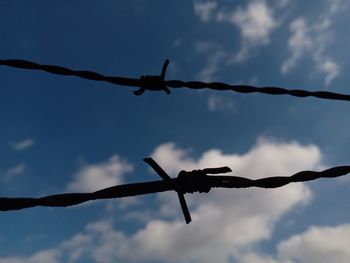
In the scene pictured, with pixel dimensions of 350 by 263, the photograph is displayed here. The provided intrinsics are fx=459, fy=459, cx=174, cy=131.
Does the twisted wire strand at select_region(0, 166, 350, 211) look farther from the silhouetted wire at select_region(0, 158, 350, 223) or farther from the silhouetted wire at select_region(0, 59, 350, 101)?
the silhouetted wire at select_region(0, 59, 350, 101)

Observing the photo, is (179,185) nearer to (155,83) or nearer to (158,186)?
(158,186)

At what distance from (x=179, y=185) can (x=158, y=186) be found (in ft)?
0.51

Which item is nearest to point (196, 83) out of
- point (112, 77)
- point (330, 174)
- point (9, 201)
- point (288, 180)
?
point (112, 77)

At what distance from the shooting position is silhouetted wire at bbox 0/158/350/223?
2455mm

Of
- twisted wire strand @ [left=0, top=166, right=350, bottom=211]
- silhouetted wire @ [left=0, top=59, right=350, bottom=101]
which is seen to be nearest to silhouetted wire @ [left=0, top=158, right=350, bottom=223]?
twisted wire strand @ [left=0, top=166, right=350, bottom=211]

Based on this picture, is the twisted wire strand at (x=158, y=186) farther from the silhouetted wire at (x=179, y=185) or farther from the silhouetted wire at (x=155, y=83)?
the silhouetted wire at (x=155, y=83)

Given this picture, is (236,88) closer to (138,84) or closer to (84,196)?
(138,84)

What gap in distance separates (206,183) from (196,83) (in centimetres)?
69

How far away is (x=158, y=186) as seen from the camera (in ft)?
8.95

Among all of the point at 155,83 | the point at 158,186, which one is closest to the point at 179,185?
the point at 158,186

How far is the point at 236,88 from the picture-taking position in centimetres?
321

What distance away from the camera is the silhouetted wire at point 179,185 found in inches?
96.7

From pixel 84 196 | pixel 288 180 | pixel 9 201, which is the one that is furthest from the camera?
pixel 288 180

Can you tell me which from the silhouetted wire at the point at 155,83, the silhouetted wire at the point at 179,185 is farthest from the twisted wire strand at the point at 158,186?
the silhouetted wire at the point at 155,83
